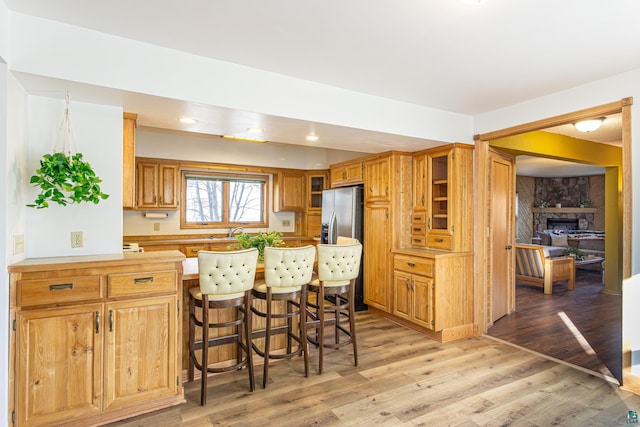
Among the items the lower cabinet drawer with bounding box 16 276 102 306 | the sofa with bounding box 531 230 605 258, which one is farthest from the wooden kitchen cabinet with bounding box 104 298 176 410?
the sofa with bounding box 531 230 605 258

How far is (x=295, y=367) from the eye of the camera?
313 cm

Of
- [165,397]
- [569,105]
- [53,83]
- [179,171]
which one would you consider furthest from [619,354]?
[179,171]

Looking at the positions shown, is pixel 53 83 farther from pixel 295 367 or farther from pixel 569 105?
pixel 569 105

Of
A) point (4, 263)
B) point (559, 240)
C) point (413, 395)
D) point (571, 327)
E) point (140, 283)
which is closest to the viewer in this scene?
point (4, 263)

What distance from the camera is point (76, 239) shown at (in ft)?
8.07

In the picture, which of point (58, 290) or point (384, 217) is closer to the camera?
point (58, 290)

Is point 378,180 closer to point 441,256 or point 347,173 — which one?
point 347,173

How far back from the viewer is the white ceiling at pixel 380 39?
1.95 metres

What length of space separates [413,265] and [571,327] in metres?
2.14

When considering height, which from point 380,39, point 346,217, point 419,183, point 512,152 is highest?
point 380,39

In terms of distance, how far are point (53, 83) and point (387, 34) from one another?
209 cm

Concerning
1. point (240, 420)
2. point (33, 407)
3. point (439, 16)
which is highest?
point (439, 16)

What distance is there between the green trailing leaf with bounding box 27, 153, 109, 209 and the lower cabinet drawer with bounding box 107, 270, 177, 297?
1.75 feet

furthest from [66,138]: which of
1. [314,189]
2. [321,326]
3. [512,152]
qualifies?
[512,152]
